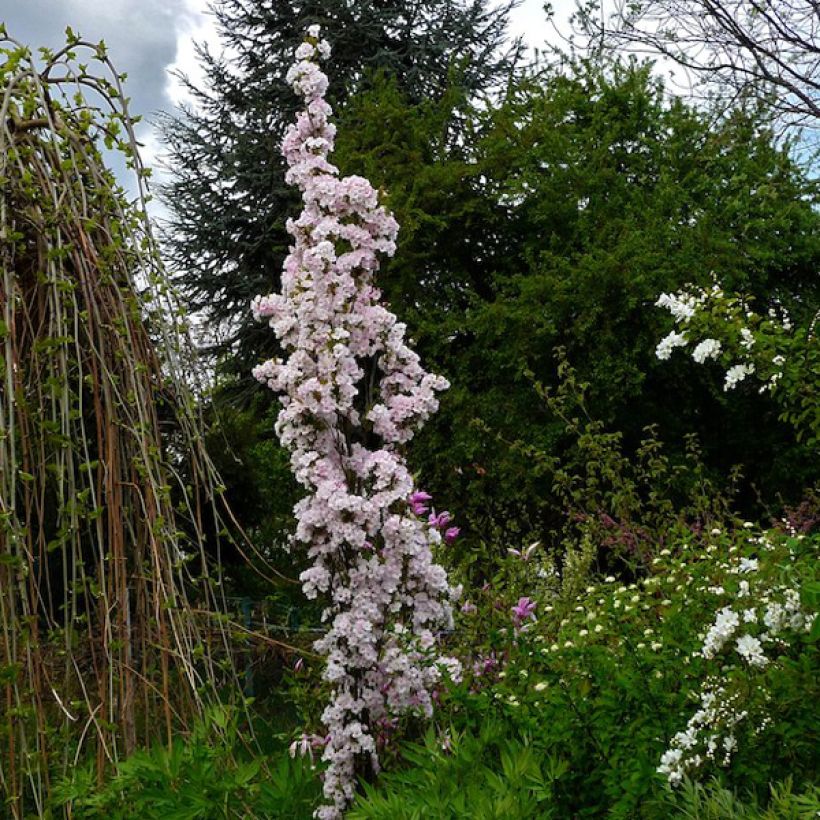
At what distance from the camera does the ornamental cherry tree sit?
3.40m

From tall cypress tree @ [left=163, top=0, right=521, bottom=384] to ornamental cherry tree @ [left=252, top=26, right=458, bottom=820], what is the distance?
11.1 m

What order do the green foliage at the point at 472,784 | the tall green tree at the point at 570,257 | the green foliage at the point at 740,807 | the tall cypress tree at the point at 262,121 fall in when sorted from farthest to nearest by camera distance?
the tall cypress tree at the point at 262,121
the tall green tree at the point at 570,257
the green foliage at the point at 472,784
the green foliage at the point at 740,807

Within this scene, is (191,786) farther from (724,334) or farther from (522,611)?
(724,334)

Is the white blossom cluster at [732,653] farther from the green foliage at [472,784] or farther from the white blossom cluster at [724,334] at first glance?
the white blossom cluster at [724,334]

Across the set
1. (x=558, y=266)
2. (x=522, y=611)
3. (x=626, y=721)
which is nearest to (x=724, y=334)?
(x=522, y=611)

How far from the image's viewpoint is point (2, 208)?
2.80 m

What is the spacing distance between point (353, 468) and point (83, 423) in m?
0.98

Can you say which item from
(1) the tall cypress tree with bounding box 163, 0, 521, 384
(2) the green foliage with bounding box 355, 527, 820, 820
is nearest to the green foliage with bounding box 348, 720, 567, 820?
(2) the green foliage with bounding box 355, 527, 820, 820

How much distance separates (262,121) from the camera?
607 inches

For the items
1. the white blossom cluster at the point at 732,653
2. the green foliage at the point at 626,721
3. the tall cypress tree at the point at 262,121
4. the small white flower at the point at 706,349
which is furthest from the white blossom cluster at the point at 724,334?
the tall cypress tree at the point at 262,121

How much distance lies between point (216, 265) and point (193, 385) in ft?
41.8

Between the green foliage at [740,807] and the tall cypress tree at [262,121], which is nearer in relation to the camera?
the green foliage at [740,807]

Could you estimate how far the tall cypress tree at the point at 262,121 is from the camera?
14945 millimetres

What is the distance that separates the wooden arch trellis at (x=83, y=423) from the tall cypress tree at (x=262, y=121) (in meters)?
11.4
